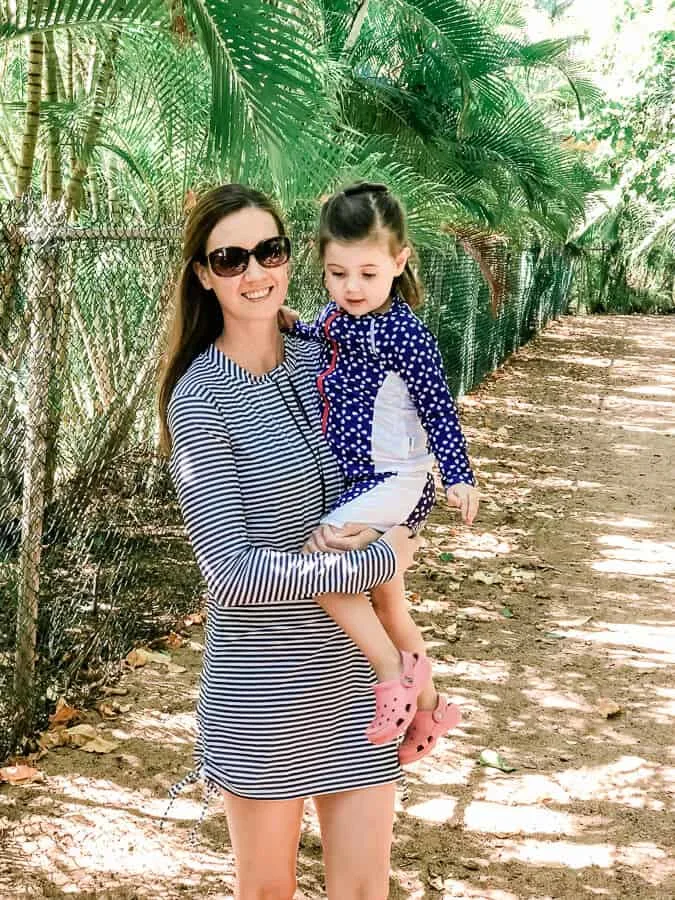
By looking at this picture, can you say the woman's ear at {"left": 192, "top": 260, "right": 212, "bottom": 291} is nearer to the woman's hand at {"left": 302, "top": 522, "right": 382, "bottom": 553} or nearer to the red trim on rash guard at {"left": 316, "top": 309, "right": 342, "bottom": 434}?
the red trim on rash guard at {"left": 316, "top": 309, "right": 342, "bottom": 434}

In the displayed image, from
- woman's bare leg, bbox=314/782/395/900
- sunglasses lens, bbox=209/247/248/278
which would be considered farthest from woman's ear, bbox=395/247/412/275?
woman's bare leg, bbox=314/782/395/900

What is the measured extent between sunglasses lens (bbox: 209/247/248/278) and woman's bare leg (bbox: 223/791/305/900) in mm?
1067

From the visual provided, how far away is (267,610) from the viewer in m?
2.07

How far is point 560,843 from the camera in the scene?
373 cm

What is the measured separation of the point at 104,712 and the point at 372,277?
9.54ft

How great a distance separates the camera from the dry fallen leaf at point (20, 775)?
3.99 m

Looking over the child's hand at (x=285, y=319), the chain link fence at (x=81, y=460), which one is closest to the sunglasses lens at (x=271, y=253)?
the child's hand at (x=285, y=319)

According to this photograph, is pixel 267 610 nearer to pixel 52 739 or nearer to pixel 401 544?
pixel 401 544

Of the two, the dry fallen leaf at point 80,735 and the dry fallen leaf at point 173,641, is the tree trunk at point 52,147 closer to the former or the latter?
the dry fallen leaf at point 173,641

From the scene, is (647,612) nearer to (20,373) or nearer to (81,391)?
(81,391)

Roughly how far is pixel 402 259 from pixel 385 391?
0.32 meters

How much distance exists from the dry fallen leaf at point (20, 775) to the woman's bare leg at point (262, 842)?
6.96ft

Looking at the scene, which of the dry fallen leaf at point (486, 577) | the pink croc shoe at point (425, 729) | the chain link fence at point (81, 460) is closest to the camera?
the pink croc shoe at point (425, 729)

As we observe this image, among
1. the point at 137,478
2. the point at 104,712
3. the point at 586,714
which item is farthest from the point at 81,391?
the point at 586,714
